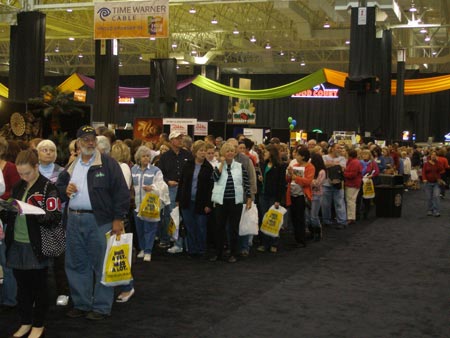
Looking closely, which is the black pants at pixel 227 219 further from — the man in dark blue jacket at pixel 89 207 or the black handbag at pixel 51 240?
the black handbag at pixel 51 240

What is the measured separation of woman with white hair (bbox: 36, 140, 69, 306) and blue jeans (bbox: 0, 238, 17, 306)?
0.37m

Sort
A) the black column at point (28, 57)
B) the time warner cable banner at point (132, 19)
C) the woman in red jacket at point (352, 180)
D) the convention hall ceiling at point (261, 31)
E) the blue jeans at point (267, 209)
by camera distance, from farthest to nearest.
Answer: the convention hall ceiling at point (261, 31)
the black column at point (28, 57)
the time warner cable banner at point (132, 19)
the woman in red jacket at point (352, 180)
the blue jeans at point (267, 209)

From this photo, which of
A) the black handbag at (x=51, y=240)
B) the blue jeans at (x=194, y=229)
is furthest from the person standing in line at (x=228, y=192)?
the black handbag at (x=51, y=240)

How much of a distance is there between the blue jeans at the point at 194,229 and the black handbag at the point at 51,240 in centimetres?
345

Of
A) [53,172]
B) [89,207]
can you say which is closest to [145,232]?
[53,172]

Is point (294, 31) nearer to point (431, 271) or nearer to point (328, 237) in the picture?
point (328, 237)

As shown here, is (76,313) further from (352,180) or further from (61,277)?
(352,180)

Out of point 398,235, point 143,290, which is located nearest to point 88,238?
point 143,290

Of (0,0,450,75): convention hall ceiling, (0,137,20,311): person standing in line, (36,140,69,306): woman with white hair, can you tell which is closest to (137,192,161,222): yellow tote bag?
(36,140,69,306): woman with white hair

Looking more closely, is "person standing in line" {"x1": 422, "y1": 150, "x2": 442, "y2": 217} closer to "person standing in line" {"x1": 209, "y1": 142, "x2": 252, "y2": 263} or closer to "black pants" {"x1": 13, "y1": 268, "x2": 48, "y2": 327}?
"person standing in line" {"x1": 209, "y1": 142, "x2": 252, "y2": 263}

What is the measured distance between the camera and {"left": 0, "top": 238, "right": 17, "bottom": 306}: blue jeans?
17.4 ft

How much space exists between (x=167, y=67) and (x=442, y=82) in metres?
10.5

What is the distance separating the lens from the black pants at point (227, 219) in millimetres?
7578

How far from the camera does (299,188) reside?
8.76 m
